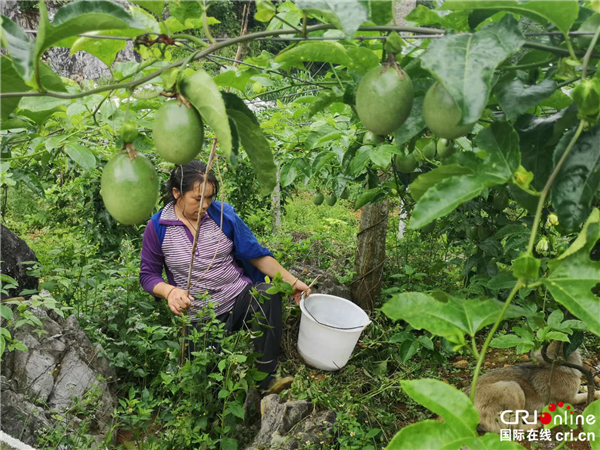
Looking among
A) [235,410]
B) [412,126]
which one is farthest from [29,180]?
[412,126]

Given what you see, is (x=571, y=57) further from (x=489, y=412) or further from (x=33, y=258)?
(x=33, y=258)

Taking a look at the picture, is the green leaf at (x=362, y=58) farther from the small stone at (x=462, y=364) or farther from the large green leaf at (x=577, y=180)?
the small stone at (x=462, y=364)

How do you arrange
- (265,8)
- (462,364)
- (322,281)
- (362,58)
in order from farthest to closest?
1. (322,281)
2. (462,364)
3. (362,58)
4. (265,8)

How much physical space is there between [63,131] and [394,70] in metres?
1.31

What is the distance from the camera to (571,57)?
70 centimetres

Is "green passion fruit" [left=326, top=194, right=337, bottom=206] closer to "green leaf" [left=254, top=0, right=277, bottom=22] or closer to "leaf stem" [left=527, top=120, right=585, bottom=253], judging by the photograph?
"green leaf" [left=254, top=0, right=277, bottom=22]

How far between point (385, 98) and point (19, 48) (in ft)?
1.58

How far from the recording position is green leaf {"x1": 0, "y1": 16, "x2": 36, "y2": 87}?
65 cm

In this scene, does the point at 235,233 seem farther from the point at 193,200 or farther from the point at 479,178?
the point at 479,178

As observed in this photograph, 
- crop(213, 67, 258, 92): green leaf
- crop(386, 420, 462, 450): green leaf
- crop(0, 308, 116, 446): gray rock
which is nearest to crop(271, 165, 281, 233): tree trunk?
crop(0, 308, 116, 446): gray rock

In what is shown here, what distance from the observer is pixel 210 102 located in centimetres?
65

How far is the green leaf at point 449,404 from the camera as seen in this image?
23.7 inches

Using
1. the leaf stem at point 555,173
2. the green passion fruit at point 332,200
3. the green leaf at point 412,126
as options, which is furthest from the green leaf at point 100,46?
the green passion fruit at point 332,200

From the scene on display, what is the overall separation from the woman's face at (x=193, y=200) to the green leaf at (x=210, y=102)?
1.96 metres
